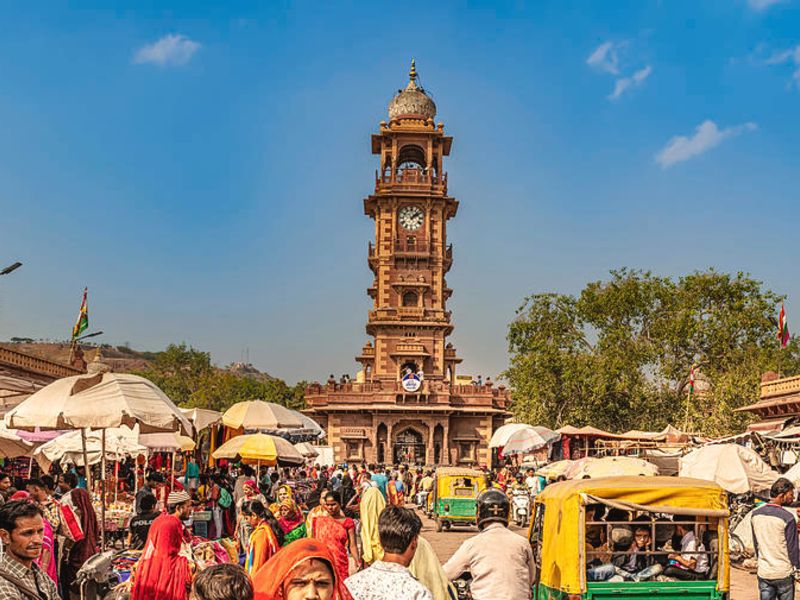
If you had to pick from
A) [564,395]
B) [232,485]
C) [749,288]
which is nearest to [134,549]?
[232,485]

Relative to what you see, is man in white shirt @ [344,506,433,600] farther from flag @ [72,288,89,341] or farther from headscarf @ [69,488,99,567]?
flag @ [72,288,89,341]

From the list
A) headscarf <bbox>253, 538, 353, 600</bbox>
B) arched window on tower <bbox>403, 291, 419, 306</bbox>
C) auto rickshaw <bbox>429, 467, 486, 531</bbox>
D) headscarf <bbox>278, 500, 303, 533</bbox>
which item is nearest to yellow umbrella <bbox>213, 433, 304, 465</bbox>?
auto rickshaw <bbox>429, 467, 486, 531</bbox>

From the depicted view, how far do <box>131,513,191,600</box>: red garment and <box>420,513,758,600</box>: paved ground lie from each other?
8769 mm

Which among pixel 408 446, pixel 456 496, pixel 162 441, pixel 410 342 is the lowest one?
pixel 456 496

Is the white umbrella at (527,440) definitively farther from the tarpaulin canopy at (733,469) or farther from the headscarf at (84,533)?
the headscarf at (84,533)

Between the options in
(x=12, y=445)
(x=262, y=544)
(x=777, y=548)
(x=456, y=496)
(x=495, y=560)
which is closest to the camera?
(x=495, y=560)

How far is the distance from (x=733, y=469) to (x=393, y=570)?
546 inches

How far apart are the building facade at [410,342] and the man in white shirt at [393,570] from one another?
1904 inches

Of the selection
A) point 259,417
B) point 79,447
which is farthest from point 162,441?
point 259,417

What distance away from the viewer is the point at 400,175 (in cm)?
5884

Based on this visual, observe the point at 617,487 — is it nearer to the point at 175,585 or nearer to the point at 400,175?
the point at 175,585

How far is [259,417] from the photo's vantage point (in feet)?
54.9

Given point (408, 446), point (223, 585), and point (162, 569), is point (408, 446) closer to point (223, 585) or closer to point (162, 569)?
point (162, 569)

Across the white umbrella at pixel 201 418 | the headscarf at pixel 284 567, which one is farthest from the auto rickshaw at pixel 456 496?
the headscarf at pixel 284 567
